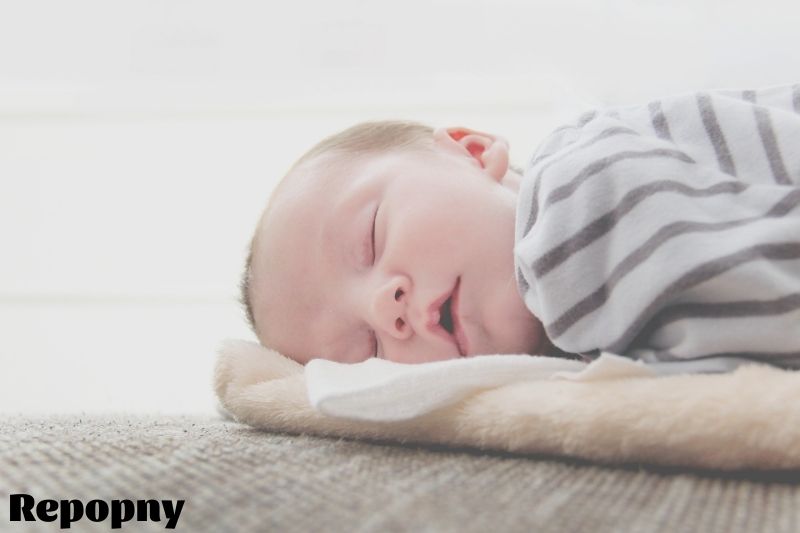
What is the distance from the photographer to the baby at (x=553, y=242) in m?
0.62

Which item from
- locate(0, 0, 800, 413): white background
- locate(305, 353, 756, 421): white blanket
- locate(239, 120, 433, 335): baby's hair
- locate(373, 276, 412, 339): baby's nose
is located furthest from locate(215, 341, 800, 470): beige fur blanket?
locate(0, 0, 800, 413): white background

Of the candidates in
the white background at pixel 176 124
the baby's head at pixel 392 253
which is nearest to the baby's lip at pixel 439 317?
the baby's head at pixel 392 253

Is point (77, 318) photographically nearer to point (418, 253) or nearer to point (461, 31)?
point (461, 31)

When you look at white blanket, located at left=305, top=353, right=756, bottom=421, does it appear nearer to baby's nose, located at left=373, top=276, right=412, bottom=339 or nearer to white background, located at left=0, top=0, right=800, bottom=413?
baby's nose, located at left=373, top=276, right=412, bottom=339

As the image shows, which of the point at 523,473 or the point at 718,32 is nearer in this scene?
Result: the point at 523,473

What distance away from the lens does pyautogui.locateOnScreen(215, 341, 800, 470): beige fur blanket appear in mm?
506

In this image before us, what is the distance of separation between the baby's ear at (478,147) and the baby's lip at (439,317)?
0.17 metres

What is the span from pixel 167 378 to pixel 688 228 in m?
1.45

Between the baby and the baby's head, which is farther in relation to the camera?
the baby's head

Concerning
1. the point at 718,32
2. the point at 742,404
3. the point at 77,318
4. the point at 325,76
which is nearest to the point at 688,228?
the point at 742,404

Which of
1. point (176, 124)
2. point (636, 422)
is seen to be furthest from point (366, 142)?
point (176, 124)

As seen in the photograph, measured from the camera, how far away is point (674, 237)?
0.64 meters

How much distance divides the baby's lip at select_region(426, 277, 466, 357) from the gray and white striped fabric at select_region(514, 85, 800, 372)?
71mm

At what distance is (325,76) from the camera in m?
1.91
